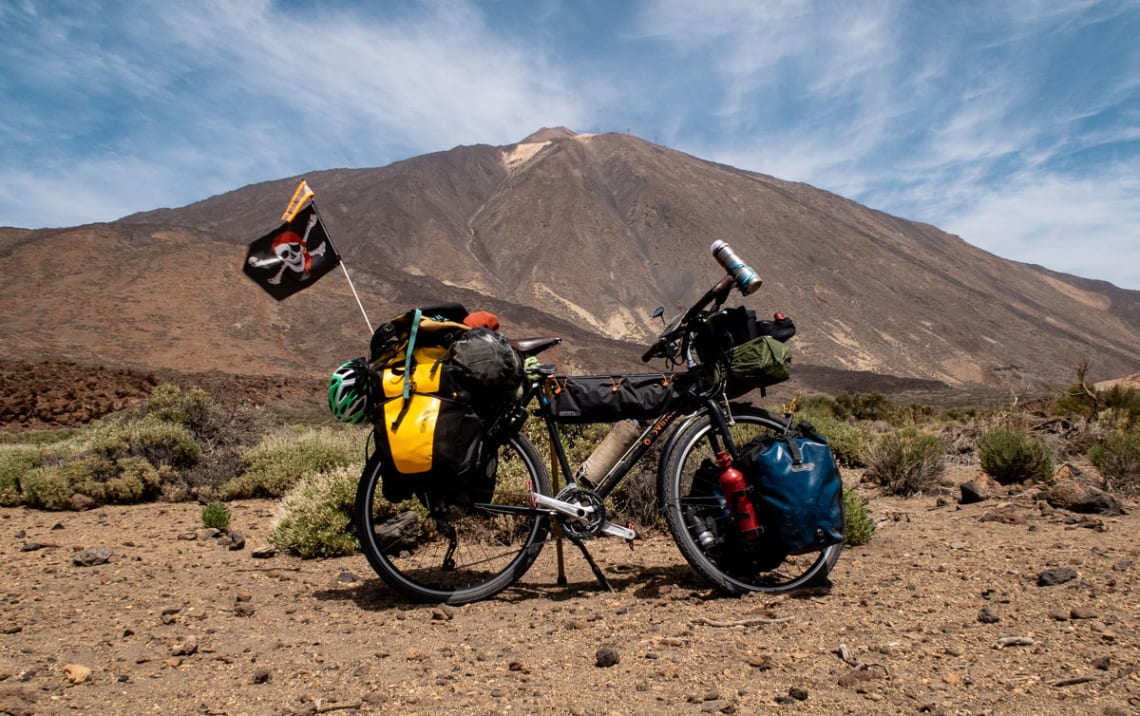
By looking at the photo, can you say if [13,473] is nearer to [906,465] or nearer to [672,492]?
[672,492]

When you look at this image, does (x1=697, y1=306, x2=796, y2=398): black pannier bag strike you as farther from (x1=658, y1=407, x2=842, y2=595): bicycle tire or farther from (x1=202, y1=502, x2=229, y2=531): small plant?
(x1=202, y1=502, x2=229, y2=531): small plant

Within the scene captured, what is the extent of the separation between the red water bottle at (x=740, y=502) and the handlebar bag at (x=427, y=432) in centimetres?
134

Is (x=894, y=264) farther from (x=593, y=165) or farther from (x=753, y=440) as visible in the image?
(x=753, y=440)

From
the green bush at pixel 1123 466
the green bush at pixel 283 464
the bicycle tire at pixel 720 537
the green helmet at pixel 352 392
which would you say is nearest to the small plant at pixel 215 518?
the green bush at pixel 283 464

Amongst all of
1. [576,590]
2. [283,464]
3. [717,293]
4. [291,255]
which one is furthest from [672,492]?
[283,464]

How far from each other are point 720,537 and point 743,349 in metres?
1.07

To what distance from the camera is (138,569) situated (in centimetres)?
491

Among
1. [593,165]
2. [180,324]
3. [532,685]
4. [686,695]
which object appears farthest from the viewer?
[593,165]

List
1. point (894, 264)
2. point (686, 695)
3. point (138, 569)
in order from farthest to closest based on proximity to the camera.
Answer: point (894, 264) → point (138, 569) → point (686, 695)

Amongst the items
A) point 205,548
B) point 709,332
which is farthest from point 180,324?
point 709,332

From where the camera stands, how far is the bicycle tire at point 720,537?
12.8 ft

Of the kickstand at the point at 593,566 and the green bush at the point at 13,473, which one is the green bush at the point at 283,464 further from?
the kickstand at the point at 593,566

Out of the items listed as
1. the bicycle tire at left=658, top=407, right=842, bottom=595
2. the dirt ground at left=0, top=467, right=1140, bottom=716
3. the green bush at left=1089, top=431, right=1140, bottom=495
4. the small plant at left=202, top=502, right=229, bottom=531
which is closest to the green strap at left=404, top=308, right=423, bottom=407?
the dirt ground at left=0, top=467, right=1140, bottom=716

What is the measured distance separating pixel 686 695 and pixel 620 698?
0.24 metres
